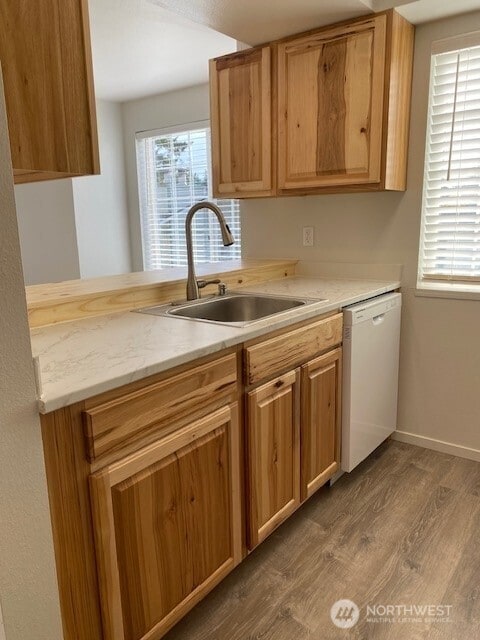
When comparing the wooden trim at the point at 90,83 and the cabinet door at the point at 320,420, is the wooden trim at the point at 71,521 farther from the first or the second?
the cabinet door at the point at 320,420

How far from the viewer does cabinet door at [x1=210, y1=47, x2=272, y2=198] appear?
2.38m

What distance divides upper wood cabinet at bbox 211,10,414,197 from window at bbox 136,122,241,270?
1632 mm

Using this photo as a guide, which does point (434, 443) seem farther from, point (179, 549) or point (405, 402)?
point (179, 549)

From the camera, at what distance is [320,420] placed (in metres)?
1.96

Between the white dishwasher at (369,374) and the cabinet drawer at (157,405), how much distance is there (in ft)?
2.58

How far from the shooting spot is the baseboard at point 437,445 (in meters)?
2.46

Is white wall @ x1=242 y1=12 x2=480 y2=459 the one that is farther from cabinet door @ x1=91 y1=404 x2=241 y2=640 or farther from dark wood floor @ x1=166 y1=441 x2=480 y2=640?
cabinet door @ x1=91 y1=404 x2=241 y2=640

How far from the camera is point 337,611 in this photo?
1.54 metres

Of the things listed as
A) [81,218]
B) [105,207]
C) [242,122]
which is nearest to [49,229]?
[81,218]

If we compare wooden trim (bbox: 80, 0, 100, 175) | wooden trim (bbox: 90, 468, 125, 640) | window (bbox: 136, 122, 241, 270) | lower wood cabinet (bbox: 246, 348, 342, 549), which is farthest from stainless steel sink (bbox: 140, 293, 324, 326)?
window (bbox: 136, 122, 241, 270)

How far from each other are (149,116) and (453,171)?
9.79ft

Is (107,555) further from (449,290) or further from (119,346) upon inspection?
(449,290)

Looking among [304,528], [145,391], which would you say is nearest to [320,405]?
[304,528]

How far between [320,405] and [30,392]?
126 cm
